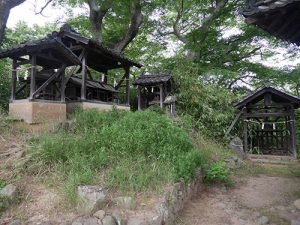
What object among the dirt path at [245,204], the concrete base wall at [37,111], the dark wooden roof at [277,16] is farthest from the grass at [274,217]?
the concrete base wall at [37,111]

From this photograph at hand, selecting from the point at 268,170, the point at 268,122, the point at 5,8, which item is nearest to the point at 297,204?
the point at 268,170

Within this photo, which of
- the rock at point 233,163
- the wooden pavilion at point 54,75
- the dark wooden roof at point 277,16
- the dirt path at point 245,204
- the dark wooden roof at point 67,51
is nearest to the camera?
the dark wooden roof at point 277,16

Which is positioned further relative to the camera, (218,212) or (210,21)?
(210,21)

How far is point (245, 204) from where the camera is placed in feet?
22.1

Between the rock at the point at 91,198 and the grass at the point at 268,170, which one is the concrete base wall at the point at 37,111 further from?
the grass at the point at 268,170

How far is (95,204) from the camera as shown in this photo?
4758 millimetres

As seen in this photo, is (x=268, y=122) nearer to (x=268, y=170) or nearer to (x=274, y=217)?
(x=268, y=170)

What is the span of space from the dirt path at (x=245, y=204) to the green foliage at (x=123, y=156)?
0.86 meters

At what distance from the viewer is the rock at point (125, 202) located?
4875mm

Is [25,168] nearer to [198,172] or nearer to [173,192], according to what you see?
[173,192]

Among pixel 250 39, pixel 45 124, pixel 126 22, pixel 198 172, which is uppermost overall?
pixel 126 22

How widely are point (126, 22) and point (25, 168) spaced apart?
14594mm

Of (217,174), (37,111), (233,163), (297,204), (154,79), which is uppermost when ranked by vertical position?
(154,79)

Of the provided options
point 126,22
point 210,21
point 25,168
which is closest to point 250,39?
point 210,21
